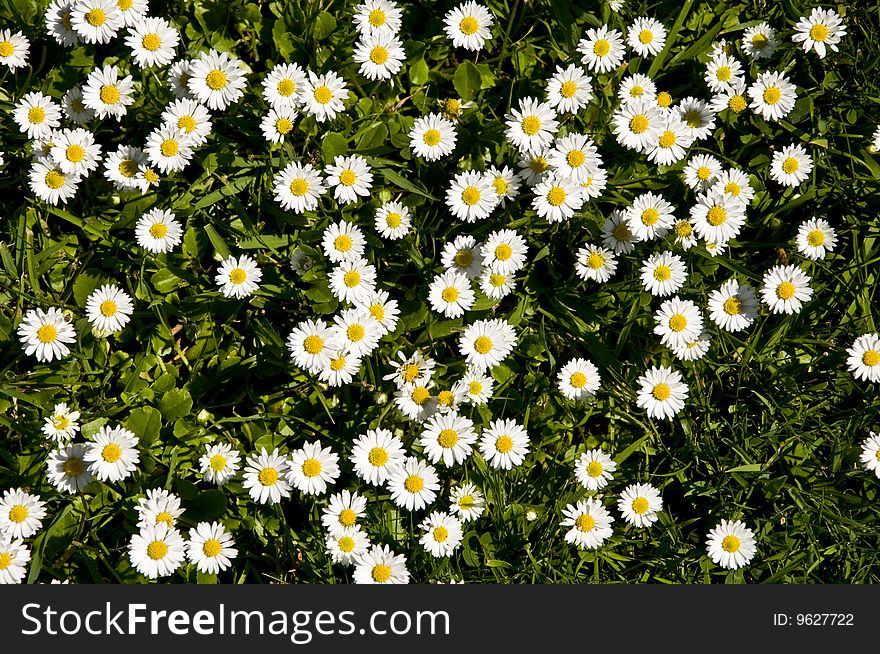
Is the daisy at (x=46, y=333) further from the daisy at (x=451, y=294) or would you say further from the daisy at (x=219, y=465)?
the daisy at (x=451, y=294)

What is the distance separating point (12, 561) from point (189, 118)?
6.36 ft

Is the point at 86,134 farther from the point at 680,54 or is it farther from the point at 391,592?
the point at 680,54

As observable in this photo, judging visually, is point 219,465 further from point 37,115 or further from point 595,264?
point 595,264

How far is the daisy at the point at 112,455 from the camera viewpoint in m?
3.29

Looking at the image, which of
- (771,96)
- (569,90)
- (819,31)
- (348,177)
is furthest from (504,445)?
(819,31)

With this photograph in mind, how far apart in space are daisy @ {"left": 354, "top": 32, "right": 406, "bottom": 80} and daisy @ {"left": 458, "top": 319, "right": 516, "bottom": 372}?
1169 mm

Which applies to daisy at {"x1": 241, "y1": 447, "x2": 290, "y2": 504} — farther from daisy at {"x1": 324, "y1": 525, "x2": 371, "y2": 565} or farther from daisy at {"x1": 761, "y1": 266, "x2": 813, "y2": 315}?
daisy at {"x1": 761, "y1": 266, "x2": 813, "y2": 315}

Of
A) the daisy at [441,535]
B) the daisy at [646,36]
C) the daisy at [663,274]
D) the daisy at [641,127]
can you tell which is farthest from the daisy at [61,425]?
the daisy at [646,36]

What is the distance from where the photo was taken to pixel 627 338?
3725 mm

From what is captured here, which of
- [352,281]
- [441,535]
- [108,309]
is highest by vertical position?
[352,281]

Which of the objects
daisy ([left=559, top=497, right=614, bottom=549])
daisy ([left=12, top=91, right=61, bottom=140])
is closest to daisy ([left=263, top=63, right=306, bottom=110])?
daisy ([left=12, top=91, right=61, bottom=140])

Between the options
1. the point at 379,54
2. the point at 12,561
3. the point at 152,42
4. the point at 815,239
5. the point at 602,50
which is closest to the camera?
the point at 12,561

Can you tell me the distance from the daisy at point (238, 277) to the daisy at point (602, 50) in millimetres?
1729

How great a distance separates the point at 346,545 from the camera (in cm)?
342
